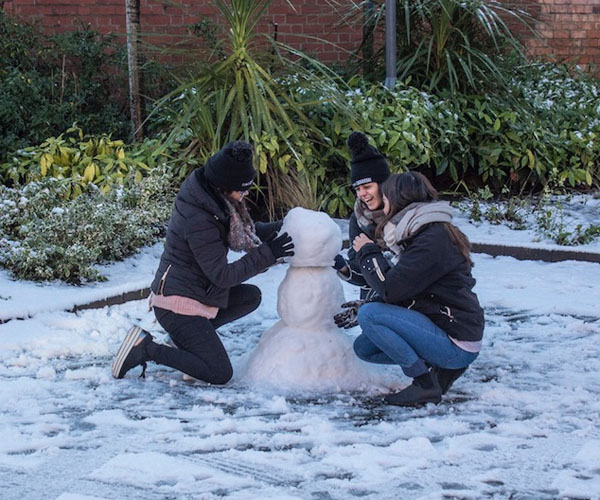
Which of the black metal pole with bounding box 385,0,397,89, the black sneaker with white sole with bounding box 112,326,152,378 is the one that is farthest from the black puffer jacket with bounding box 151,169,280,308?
the black metal pole with bounding box 385,0,397,89

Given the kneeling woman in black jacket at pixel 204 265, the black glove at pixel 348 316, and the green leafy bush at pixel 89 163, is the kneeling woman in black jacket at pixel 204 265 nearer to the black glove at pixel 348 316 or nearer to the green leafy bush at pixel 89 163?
the black glove at pixel 348 316

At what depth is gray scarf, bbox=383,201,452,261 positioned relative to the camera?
4102 millimetres

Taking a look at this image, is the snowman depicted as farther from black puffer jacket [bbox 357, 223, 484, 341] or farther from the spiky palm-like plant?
the spiky palm-like plant

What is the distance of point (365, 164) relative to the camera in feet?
15.5

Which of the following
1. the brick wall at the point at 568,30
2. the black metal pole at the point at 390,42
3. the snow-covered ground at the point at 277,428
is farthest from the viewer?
the brick wall at the point at 568,30

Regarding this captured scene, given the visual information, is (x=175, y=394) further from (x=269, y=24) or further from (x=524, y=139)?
(x=269, y=24)

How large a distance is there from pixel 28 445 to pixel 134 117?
5418 millimetres

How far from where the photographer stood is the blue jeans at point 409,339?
4.17m

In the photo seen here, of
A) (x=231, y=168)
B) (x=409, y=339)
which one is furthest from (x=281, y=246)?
(x=409, y=339)

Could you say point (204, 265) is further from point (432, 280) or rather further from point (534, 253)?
point (534, 253)

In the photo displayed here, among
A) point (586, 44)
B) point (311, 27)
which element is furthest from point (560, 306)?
point (586, 44)

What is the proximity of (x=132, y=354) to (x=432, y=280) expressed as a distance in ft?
4.83

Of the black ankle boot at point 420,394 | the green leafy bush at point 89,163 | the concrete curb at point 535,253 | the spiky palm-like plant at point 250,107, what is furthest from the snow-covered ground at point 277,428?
the spiky palm-like plant at point 250,107

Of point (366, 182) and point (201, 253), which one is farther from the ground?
point (366, 182)
